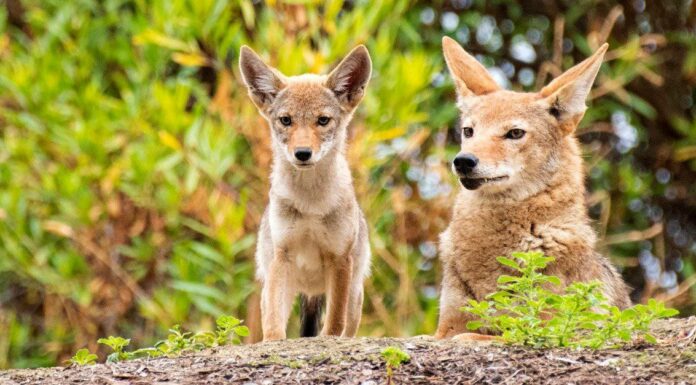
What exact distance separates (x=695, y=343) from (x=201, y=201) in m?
5.11

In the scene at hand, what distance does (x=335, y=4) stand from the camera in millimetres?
10156

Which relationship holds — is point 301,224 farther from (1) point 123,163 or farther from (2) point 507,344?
(1) point 123,163

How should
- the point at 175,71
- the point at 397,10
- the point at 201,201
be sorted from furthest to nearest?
the point at 175,71 < the point at 397,10 < the point at 201,201

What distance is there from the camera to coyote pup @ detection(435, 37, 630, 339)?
691 cm

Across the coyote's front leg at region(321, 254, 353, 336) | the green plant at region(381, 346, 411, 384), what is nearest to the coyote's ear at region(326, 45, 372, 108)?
the coyote's front leg at region(321, 254, 353, 336)

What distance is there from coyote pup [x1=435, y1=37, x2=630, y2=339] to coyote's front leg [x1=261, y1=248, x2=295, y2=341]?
2.93ft

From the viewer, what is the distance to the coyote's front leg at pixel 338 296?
24.2 ft

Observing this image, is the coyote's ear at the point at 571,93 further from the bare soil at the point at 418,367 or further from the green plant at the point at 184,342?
the green plant at the point at 184,342

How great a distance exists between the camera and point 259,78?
7.99 metres

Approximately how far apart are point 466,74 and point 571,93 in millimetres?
721

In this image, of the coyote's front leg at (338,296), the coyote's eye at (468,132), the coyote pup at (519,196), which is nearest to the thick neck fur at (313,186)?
the coyote's front leg at (338,296)

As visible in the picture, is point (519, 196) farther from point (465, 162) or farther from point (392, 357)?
point (392, 357)

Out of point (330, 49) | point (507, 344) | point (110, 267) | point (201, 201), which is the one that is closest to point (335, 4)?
point (330, 49)

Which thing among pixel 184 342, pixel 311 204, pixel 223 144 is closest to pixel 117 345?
pixel 184 342
